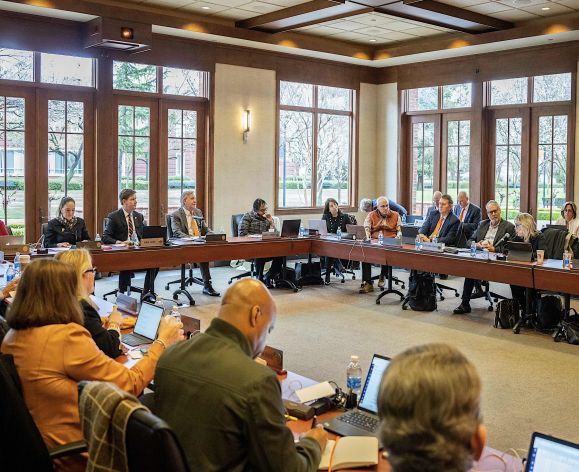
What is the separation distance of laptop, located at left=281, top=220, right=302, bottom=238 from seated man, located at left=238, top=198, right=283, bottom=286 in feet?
1.35

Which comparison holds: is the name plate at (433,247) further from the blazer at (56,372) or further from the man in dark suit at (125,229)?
the blazer at (56,372)

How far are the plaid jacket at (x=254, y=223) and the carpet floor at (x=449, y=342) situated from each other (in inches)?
31.3

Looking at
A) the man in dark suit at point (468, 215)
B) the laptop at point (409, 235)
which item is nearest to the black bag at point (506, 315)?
the laptop at point (409, 235)

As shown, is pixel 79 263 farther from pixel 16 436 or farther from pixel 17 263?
pixel 17 263

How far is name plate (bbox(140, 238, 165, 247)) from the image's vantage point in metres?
7.54

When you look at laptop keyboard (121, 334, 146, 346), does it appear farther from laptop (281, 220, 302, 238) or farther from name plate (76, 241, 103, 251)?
laptop (281, 220, 302, 238)

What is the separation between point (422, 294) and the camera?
7.85 m

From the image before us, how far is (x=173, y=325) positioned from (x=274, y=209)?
27.1 feet

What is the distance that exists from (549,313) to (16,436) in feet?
18.3

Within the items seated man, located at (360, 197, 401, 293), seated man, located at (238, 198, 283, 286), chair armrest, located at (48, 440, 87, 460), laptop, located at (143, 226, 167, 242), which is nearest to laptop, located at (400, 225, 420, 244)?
seated man, located at (360, 197, 401, 293)

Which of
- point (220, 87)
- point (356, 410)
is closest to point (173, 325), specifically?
point (356, 410)

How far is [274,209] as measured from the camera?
11.3m

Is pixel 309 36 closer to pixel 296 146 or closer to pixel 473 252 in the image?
pixel 296 146

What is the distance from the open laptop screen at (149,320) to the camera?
Answer: 3828 mm
